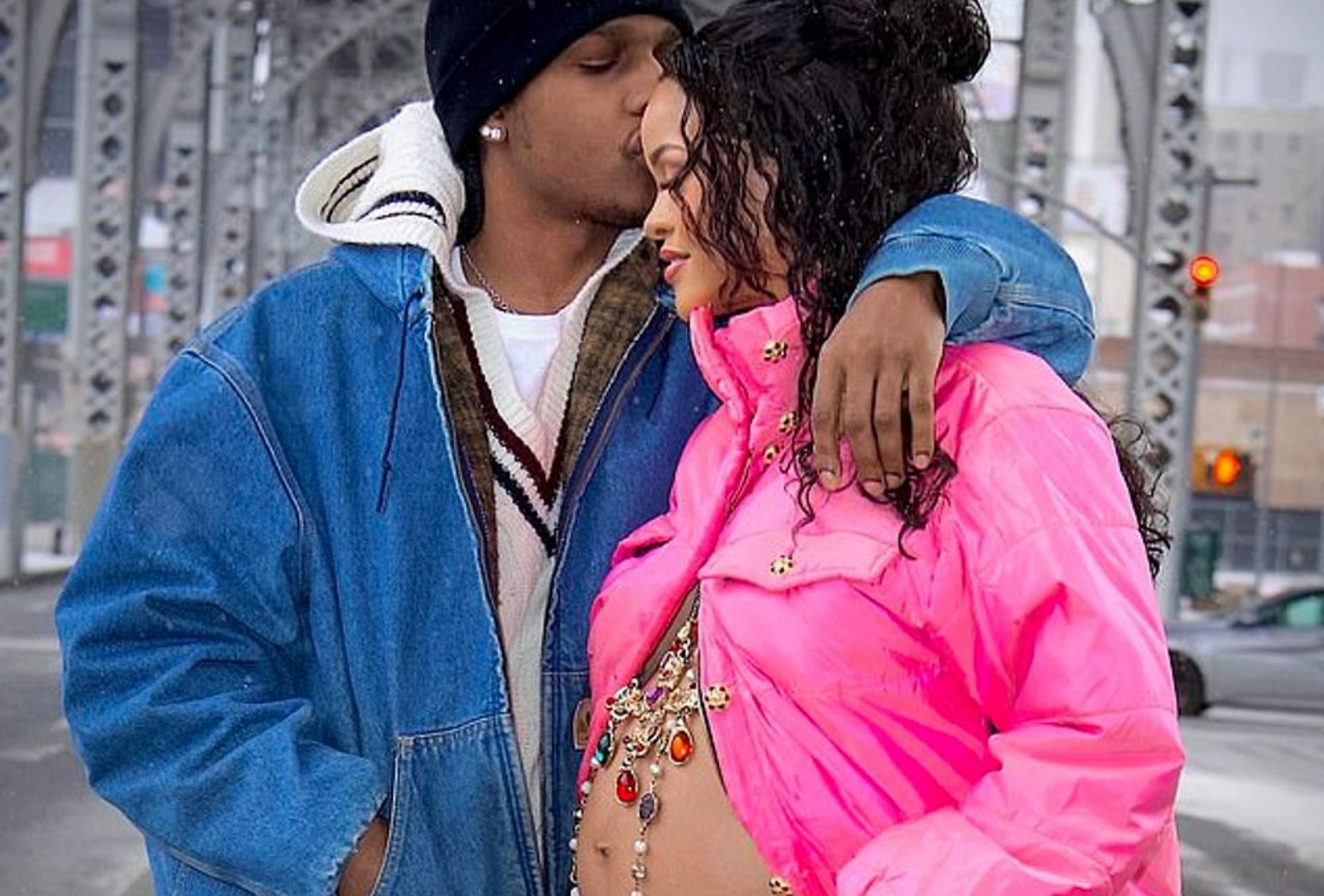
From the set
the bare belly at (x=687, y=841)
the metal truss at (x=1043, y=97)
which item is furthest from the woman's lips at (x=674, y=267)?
the metal truss at (x=1043, y=97)

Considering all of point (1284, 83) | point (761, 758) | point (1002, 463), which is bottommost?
point (761, 758)

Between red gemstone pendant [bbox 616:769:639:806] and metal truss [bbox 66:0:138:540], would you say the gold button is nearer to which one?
red gemstone pendant [bbox 616:769:639:806]

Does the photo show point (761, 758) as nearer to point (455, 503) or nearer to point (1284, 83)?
point (455, 503)

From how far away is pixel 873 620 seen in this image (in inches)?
67.0

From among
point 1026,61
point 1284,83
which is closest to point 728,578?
point 1026,61

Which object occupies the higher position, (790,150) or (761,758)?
(790,150)

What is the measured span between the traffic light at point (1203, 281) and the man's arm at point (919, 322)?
44.2ft

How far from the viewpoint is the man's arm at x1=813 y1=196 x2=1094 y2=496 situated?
1671 millimetres

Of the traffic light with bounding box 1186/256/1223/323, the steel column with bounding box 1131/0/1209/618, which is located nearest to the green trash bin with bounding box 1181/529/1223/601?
the steel column with bounding box 1131/0/1209/618

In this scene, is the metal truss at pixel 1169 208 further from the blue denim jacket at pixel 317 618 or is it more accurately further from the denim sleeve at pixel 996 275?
the denim sleeve at pixel 996 275

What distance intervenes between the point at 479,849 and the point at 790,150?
3.04ft

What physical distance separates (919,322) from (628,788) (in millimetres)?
619

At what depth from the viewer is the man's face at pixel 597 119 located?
2.39m

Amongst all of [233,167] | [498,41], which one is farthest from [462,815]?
[233,167]
